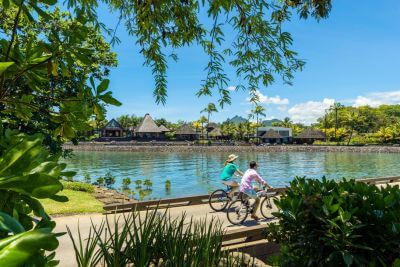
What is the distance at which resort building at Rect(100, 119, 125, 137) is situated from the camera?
3524 inches

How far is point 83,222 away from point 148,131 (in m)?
80.0

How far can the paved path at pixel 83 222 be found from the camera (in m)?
6.71

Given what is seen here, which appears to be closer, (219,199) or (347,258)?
(347,258)

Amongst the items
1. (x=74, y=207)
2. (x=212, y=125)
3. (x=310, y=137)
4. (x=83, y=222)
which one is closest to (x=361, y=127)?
(x=310, y=137)

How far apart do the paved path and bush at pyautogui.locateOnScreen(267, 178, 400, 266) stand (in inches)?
65.9

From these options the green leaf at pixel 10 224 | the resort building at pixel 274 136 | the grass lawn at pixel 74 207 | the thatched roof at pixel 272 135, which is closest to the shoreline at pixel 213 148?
the thatched roof at pixel 272 135

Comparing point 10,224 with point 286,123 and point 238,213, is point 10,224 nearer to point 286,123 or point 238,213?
point 238,213

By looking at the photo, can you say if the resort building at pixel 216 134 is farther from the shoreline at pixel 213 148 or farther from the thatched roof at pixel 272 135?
the shoreline at pixel 213 148

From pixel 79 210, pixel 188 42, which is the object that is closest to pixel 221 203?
pixel 79 210

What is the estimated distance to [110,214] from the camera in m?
10.5

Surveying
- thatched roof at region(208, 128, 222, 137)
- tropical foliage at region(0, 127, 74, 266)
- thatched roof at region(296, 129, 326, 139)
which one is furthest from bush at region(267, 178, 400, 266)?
thatched roof at region(208, 128, 222, 137)

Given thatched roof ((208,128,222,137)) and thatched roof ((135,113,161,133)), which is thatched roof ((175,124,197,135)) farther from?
thatched roof ((208,128,222,137))

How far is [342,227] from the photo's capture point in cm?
356

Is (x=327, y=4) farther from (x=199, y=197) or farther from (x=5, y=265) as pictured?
(x=199, y=197)
